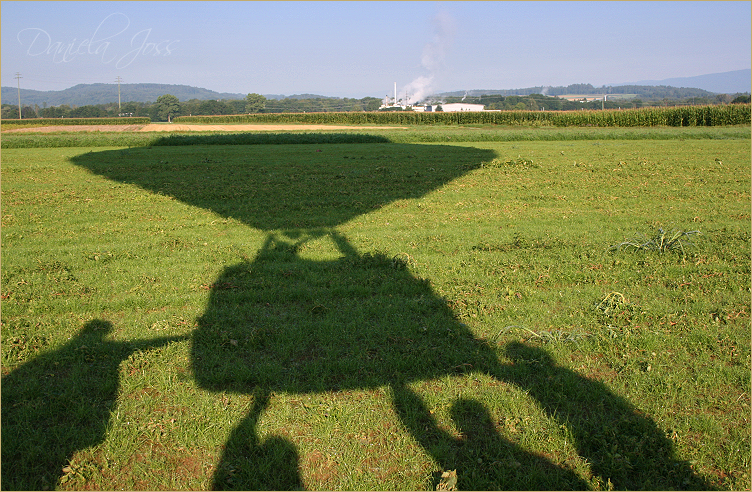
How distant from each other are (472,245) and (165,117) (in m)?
111

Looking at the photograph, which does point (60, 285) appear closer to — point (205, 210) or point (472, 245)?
point (205, 210)

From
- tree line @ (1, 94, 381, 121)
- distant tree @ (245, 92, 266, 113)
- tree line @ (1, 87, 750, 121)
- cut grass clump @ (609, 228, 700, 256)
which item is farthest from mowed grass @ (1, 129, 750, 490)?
distant tree @ (245, 92, 266, 113)

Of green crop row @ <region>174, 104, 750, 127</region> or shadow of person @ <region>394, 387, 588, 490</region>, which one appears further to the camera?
green crop row @ <region>174, 104, 750, 127</region>

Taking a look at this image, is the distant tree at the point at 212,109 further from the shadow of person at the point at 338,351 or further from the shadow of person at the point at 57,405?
the shadow of person at the point at 57,405

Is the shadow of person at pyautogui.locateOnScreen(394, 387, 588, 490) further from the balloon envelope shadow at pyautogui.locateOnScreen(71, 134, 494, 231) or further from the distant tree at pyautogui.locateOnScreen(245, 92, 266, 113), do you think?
the distant tree at pyautogui.locateOnScreen(245, 92, 266, 113)

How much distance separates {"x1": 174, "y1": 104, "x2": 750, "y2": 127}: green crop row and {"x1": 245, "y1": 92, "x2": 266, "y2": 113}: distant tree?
29.1m

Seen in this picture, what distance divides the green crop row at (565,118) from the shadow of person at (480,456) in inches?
2261

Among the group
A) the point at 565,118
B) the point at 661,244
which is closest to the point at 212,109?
the point at 565,118

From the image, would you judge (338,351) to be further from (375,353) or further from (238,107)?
(238,107)

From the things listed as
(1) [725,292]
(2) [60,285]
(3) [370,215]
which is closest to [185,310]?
(2) [60,285]

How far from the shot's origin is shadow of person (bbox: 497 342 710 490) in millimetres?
3025

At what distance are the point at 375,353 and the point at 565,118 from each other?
60.4 m

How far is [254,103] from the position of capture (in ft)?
381

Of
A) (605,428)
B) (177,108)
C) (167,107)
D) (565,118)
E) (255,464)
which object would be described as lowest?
(255,464)
